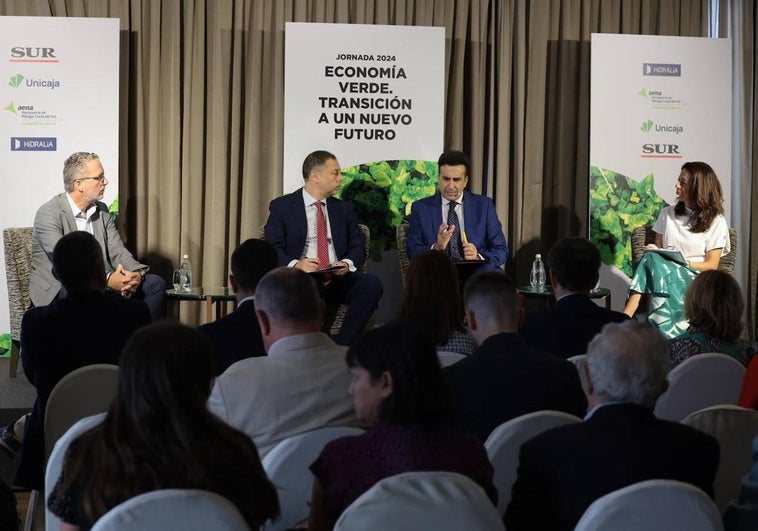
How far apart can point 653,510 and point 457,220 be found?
17.0ft

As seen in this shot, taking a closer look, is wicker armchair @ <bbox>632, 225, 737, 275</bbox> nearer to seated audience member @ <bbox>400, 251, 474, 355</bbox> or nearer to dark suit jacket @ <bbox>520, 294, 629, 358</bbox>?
dark suit jacket @ <bbox>520, 294, 629, 358</bbox>

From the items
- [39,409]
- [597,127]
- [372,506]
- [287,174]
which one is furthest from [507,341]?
[597,127]

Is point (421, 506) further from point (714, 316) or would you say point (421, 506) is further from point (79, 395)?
point (714, 316)

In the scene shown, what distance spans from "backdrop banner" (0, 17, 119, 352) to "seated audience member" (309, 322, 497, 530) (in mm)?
5147

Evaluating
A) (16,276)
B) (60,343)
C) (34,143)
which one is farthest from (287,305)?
(34,143)

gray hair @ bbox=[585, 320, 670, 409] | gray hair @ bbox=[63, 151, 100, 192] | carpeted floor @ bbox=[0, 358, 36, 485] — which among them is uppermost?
gray hair @ bbox=[63, 151, 100, 192]

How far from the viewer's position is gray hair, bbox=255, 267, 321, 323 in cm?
288

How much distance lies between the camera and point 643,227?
742cm

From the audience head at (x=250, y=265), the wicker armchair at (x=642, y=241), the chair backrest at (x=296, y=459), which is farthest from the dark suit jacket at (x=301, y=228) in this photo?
the chair backrest at (x=296, y=459)

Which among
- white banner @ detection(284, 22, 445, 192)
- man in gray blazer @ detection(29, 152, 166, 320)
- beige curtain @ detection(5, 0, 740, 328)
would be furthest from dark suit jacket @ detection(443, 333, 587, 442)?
beige curtain @ detection(5, 0, 740, 328)

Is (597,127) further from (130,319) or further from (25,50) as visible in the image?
(130,319)

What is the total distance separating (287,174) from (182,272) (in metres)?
1.10

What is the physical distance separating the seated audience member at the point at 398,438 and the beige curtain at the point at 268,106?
221 inches

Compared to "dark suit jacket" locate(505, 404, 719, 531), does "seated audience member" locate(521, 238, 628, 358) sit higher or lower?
higher
